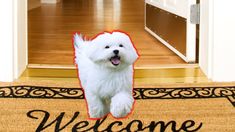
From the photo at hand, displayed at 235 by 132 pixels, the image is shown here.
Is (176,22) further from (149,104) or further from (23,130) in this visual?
(23,130)

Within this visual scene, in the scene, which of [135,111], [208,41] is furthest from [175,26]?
[135,111]

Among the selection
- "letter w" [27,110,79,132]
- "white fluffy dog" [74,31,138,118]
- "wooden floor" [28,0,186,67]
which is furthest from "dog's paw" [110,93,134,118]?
"wooden floor" [28,0,186,67]

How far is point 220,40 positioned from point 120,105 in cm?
111

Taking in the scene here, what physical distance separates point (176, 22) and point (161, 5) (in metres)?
0.38

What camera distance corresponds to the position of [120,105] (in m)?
1.02

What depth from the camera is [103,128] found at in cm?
133

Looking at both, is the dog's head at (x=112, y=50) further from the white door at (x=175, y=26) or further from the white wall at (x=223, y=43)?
the white door at (x=175, y=26)

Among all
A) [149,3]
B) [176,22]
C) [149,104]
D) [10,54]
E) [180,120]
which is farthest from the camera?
[149,3]

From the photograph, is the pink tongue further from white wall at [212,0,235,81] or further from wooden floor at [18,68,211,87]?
white wall at [212,0,235,81]

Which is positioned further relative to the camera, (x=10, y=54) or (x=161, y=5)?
(x=161, y=5)

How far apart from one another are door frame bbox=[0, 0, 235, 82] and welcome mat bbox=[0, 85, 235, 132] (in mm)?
178

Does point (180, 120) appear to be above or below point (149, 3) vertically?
below

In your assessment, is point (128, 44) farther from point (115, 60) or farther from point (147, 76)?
point (147, 76)

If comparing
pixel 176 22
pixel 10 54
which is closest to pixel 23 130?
pixel 10 54
